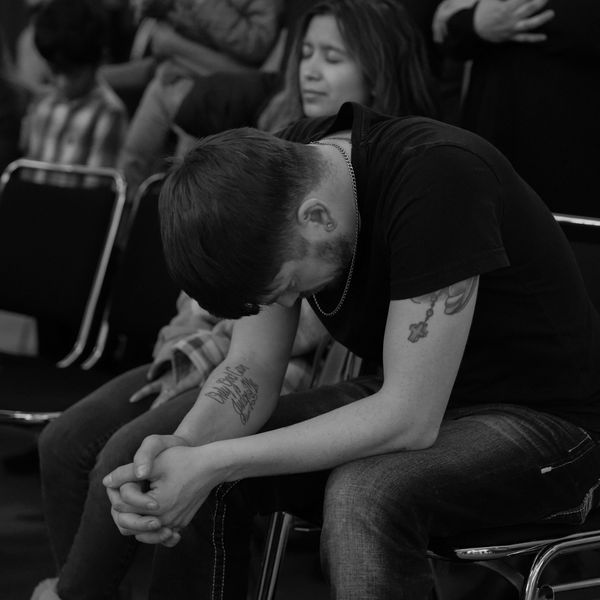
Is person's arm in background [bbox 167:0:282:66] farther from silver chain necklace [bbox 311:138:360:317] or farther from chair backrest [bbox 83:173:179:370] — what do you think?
silver chain necklace [bbox 311:138:360:317]

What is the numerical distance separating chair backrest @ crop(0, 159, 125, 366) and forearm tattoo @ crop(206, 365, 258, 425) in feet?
3.91

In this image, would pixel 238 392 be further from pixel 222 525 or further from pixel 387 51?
pixel 387 51

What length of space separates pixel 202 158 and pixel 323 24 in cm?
104

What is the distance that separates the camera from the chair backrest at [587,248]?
1.88m

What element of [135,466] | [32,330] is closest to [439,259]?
[135,466]

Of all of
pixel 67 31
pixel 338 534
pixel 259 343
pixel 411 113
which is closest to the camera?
pixel 338 534

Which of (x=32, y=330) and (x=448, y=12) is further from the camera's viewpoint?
(x=32, y=330)

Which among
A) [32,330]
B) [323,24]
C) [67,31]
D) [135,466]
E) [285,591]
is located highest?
[323,24]

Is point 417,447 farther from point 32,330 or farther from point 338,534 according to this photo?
point 32,330

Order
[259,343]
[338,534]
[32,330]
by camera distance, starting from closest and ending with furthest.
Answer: [338,534] < [259,343] < [32,330]

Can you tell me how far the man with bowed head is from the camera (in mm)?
1411

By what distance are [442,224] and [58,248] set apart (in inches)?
66.4

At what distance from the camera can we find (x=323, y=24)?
7.84 feet

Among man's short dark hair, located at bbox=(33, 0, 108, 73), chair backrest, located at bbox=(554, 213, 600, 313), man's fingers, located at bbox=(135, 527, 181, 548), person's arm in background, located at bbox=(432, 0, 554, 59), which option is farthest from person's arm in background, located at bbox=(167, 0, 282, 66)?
man's fingers, located at bbox=(135, 527, 181, 548)
